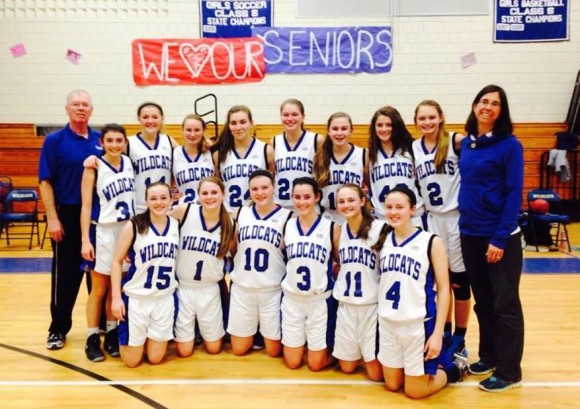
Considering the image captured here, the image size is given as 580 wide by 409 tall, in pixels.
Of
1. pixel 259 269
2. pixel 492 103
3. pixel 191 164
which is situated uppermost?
pixel 492 103

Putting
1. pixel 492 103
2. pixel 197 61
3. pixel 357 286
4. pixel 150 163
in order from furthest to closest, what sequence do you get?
1. pixel 197 61
2. pixel 150 163
3. pixel 357 286
4. pixel 492 103

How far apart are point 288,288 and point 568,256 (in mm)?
4923

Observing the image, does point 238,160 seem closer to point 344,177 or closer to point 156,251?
point 344,177

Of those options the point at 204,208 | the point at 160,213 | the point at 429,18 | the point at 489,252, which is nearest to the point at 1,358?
the point at 160,213

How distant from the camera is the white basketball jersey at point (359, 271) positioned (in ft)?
9.93

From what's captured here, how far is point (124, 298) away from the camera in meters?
3.32

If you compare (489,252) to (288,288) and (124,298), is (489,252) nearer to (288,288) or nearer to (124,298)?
(288,288)

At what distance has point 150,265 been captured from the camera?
3262mm

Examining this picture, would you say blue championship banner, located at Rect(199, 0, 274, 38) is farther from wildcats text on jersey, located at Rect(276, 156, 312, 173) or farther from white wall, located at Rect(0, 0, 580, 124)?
wildcats text on jersey, located at Rect(276, 156, 312, 173)

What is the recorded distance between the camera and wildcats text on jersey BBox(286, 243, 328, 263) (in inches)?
126

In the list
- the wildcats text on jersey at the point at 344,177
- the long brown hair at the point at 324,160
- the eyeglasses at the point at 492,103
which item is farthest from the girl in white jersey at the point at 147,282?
the eyeglasses at the point at 492,103

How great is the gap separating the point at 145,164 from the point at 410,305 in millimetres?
2057

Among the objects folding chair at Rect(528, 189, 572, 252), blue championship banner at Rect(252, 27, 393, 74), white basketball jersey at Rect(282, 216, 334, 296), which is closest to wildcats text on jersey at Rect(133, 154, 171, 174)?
white basketball jersey at Rect(282, 216, 334, 296)

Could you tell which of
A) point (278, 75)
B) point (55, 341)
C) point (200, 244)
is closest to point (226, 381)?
point (200, 244)
